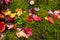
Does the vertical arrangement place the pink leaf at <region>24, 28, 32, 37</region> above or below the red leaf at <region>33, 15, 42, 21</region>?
below

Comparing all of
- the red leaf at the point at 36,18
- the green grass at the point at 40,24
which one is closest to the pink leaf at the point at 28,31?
the green grass at the point at 40,24

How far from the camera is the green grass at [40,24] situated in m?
2.72

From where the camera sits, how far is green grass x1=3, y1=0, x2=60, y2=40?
8.93 ft

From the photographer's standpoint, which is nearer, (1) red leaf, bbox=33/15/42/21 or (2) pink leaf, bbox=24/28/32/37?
(2) pink leaf, bbox=24/28/32/37

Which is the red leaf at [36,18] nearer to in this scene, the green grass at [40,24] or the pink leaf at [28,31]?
the green grass at [40,24]

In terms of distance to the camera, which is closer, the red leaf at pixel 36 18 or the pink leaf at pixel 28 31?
the pink leaf at pixel 28 31

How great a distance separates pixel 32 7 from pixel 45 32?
580 millimetres

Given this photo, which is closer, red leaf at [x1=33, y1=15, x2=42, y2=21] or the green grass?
the green grass

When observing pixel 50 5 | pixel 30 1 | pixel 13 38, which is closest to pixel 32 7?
pixel 30 1

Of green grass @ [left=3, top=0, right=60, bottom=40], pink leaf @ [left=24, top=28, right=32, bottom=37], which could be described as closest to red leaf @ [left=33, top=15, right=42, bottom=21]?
green grass @ [left=3, top=0, right=60, bottom=40]

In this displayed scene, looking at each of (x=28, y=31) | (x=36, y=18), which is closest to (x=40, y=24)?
(x=36, y=18)

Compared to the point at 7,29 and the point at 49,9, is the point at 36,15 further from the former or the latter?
the point at 7,29

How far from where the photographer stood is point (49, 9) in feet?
10.4

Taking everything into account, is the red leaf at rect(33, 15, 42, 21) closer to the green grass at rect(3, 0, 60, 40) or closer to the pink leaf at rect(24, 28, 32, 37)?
the green grass at rect(3, 0, 60, 40)
